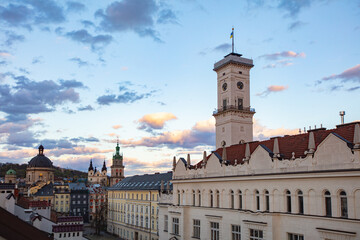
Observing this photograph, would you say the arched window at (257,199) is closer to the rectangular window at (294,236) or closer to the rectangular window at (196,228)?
the rectangular window at (294,236)

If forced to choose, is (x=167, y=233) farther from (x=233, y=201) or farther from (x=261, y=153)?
(x=261, y=153)

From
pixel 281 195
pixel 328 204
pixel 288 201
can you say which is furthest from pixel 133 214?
pixel 328 204

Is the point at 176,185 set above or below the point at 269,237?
above

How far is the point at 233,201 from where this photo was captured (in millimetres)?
39750

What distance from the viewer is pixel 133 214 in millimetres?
85938

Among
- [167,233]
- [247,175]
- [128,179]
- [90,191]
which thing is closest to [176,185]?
[167,233]

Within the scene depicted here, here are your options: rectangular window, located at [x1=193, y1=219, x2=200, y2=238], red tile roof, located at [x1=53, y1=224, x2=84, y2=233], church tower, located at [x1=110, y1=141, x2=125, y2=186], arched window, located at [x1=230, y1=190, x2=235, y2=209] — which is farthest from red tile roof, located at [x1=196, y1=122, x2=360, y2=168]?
church tower, located at [x1=110, y1=141, x2=125, y2=186]

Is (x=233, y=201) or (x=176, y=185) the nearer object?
(x=233, y=201)

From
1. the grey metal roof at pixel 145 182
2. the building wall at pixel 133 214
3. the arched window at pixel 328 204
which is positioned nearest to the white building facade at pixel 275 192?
the arched window at pixel 328 204

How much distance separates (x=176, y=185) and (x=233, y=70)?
24.0 metres

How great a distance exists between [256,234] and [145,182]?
179ft

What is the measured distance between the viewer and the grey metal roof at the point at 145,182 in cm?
8054

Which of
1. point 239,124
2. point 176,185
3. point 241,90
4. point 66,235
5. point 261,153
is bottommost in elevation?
point 66,235

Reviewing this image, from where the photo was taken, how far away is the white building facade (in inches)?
1085
